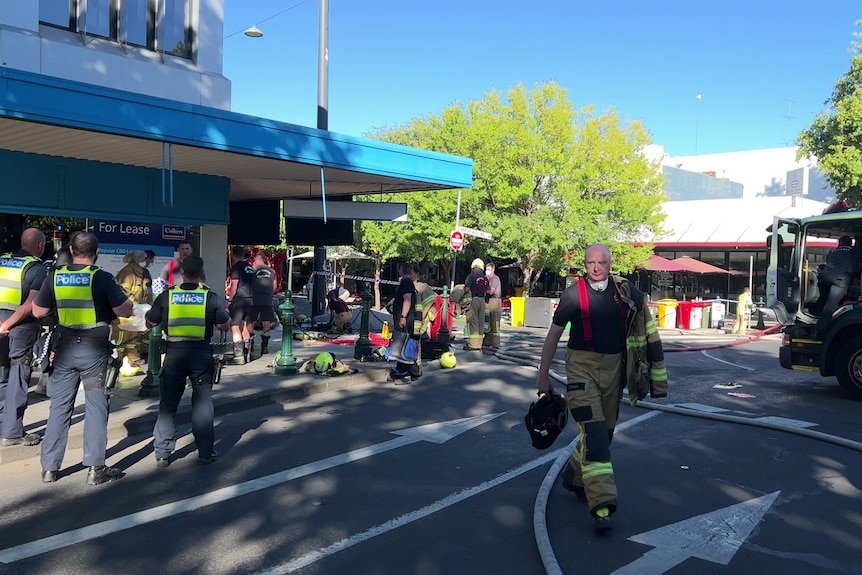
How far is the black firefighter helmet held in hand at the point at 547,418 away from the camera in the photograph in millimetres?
5105

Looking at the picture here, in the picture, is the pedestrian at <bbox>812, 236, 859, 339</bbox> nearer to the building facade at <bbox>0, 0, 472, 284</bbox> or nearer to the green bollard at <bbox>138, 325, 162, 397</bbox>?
the building facade at <bbox>0, 0, 472, 284</bbox>

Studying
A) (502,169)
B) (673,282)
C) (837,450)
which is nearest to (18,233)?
(837,450)

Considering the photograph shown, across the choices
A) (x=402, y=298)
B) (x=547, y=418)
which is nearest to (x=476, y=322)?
(x=402, y=298)

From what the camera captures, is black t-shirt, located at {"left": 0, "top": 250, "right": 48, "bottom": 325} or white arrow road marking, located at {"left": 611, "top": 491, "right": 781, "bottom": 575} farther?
black t-shirt, located at {"left": 0, "top": 250, "right": 48, "bottom": 325}

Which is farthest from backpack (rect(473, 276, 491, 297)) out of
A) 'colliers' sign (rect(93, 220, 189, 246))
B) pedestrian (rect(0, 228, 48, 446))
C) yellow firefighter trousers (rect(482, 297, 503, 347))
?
pedestrian (rect(0, 228, 48, 446))

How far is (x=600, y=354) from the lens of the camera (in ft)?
16.1

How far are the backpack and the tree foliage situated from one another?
1233 cm

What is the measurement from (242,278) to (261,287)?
0.42m

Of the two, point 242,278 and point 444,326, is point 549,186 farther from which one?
point 242,278

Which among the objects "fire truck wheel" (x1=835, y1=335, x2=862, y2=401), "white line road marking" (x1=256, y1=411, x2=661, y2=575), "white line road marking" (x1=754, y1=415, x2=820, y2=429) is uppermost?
"fire truck wheel" (x1=835, y1=335, x2=862, y2=401)

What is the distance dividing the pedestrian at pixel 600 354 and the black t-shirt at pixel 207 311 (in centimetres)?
290

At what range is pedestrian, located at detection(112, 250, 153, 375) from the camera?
9961 mm

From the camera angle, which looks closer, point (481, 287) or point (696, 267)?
point (481, 287)

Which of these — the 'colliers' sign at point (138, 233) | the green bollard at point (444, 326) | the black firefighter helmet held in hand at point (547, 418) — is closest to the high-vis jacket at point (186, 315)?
the black firefighter helmet held in hand at point (547, 418)
